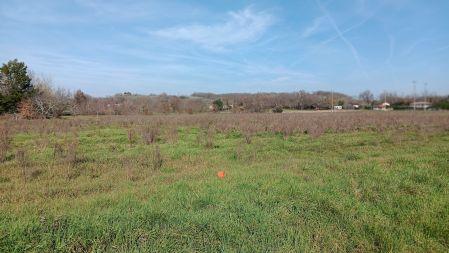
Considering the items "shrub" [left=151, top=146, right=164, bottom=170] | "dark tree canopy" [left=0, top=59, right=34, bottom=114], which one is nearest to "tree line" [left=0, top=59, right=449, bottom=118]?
"dark tree canopy" [left=0, top=59, right=34, bottom=114]

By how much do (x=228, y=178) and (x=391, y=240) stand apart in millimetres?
3751

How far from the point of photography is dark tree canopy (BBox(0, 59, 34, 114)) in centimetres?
4338

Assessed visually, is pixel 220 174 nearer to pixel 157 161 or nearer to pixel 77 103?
pixel 157 161

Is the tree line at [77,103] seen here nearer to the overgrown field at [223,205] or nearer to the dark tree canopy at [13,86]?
the dark tree canopy at [13,86]

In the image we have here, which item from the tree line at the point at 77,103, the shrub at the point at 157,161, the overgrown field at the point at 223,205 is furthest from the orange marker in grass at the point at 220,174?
the tree line at the point at 77,103

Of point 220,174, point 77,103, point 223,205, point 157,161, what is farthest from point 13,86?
point 223,205

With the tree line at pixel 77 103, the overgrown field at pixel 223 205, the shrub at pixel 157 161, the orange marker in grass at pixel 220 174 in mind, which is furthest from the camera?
the tree line at pixel 77 103

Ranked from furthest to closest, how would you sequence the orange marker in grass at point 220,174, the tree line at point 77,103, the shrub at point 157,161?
the tree line at point 77,103
the shrub at point 157,161
the orange marker in grass at point 220,174

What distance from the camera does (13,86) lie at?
1754 inches

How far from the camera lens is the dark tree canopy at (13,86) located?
43.4m

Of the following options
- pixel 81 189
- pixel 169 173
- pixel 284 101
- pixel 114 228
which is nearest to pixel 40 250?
pixel 114 228

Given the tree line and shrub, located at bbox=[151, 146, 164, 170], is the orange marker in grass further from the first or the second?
the tree line

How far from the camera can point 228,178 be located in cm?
748

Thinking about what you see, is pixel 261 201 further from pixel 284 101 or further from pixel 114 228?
pixel 284 101
